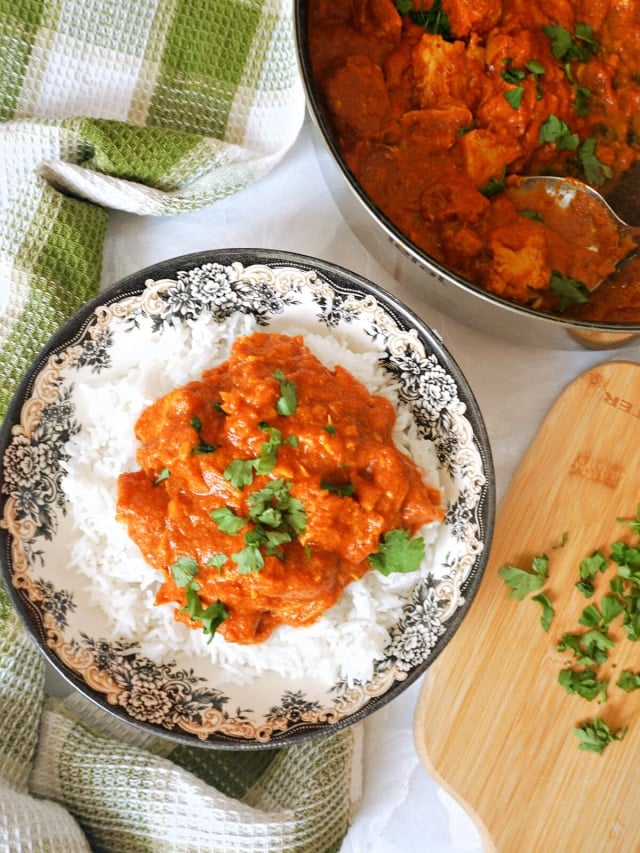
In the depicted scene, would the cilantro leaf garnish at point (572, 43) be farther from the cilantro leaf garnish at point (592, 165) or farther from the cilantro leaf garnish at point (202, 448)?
the cilantro leaf garnish at point (202, 448)

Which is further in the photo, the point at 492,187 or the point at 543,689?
the point at 543,689

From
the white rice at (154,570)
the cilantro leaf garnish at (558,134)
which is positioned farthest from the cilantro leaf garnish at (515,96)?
the white rice at (154,570)

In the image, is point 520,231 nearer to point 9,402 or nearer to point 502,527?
point 502,527

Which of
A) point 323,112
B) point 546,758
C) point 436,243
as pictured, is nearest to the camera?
point 323,112

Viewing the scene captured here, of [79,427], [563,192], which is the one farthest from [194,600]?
[563,192]

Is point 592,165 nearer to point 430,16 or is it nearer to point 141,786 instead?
point 430,16

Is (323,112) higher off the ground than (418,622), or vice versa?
(323,112)

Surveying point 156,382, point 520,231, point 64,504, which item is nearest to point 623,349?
point 520,231
